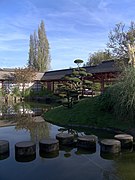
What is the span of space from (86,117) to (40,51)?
26736 mm

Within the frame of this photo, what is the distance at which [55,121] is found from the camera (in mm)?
10125

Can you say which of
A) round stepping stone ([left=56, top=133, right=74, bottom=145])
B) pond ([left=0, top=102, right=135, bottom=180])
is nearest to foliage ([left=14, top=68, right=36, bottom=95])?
pond ([left=0, top=102, right=135, bottom=180])

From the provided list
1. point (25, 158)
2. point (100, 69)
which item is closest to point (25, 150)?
point (25, 158)

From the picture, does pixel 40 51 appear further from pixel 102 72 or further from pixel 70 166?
pixel 70 166

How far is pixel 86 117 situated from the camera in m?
9.30

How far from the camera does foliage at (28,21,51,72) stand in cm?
3491

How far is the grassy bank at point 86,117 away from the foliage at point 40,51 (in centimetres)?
2444

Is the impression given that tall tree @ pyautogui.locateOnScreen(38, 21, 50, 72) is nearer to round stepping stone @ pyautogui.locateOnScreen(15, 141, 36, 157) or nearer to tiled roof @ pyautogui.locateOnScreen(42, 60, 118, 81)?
tiled roof @ pyautogui.locateOnScreen(42, 60, 118, 81)

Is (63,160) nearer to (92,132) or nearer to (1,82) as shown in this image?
(92,132)

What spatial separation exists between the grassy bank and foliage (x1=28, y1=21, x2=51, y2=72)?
24442mm

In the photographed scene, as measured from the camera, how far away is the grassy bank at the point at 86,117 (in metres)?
8.30

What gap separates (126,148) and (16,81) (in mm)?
22193

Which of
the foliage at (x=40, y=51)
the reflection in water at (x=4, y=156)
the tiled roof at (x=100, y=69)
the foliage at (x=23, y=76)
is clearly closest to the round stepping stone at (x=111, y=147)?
the reflection in water at (x=4, y=156)

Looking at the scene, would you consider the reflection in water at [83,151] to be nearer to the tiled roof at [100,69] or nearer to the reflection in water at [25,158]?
the reflection in water at [25,158]
